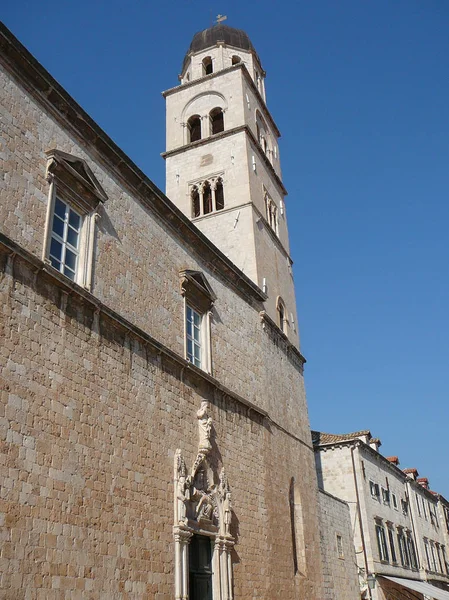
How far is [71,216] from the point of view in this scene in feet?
34.8

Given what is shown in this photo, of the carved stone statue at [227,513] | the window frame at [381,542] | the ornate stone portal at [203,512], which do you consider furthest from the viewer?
the window frame at [381,542]

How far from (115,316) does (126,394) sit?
1397 millimetres

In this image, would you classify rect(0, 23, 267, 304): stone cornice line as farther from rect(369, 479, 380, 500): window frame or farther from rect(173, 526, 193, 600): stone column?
rect(369, 479, 380, 500): window frame

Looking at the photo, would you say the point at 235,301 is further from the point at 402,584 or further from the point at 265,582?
the point at 402,584

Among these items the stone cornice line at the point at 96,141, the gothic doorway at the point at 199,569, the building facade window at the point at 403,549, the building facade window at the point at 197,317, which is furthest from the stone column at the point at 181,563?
the building facade window at the point at 403,549

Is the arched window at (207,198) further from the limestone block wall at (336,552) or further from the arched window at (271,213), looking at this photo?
the limestone block wall at (336,552)

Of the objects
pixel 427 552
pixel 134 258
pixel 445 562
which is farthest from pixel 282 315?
pixel 445 562

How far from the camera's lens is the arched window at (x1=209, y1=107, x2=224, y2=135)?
74.5 feet

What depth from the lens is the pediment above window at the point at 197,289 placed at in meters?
13.7

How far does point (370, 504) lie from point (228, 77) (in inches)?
739

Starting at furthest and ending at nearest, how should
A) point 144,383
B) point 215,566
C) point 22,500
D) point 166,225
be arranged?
point 166,225 < point 215,566 < point 144,383 < point 22,500

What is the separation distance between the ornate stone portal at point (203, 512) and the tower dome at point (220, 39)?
1752 centimetres

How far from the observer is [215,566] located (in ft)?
40.4

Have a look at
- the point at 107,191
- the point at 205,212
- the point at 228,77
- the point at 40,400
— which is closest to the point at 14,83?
the point at 107,191
